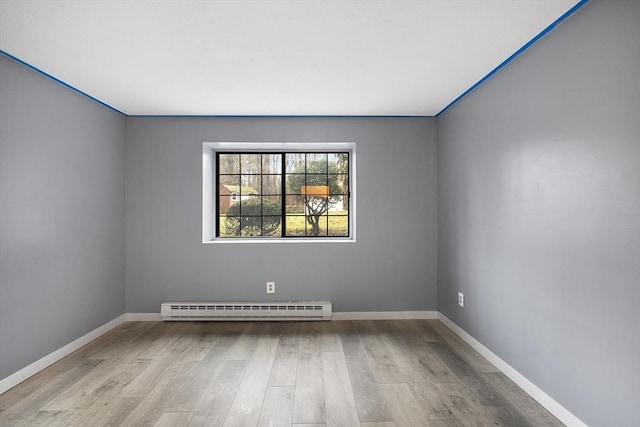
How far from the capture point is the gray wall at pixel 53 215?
2.55 meters

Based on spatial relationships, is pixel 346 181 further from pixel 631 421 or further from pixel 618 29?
pixel 631 421

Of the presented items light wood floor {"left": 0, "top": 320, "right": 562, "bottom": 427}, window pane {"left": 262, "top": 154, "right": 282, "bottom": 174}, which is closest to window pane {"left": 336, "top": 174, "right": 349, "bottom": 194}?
window pane {"left": 262, "top": 154, "right": 282, "bottom": 174}

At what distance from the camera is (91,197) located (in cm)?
349

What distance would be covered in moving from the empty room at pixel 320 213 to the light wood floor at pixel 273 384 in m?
0.02

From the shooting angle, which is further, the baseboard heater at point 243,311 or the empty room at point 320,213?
the baseboard heater at point 243,311

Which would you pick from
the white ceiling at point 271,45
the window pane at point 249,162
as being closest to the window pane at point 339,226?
the window pane at point 249,162

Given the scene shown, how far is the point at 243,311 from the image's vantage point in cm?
401

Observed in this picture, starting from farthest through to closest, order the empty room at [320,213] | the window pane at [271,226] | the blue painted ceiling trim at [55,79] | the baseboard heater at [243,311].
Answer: the window pane at [271,226] < the baseboard heater at [243,311] < the blue painted ceiling trim at [55,79] < the empty room at [320,213]

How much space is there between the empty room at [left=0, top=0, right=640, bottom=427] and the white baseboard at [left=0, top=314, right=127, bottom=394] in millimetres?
21

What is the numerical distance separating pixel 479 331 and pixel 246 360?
2027 mm

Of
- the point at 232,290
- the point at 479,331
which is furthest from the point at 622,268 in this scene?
the point at 232,290

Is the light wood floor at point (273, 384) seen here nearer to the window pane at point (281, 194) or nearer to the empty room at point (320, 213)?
the empty room at point (320, 213)

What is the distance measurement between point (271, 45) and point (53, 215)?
2.26 meters

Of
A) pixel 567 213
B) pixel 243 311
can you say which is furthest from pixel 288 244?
pixel 567 213
